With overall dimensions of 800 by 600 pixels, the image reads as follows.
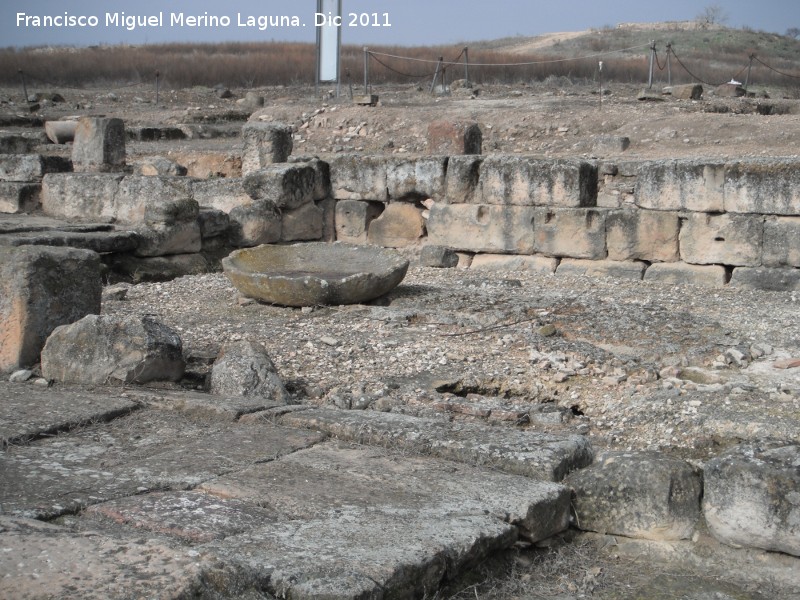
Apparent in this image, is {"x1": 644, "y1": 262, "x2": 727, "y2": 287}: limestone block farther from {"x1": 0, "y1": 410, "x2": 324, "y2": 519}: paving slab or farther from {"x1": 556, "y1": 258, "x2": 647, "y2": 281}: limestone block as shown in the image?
{"x1": 0, "y1": 410, "x2": 324, "y2": 519}: paving slab

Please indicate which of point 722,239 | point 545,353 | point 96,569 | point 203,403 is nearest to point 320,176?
point 722,239

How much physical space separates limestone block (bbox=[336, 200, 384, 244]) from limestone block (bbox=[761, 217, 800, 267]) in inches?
178

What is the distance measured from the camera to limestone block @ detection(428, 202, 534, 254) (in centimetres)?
1090

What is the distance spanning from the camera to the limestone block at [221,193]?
12328 millimetres

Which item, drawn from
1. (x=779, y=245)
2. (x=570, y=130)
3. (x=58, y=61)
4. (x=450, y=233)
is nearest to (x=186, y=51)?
(x=58, y=61)

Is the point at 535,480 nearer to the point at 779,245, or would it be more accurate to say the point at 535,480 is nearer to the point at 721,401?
the point at 721,401

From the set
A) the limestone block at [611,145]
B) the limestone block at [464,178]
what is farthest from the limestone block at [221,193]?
the limestone block at [611,145]

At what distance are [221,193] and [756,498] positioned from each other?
952cm

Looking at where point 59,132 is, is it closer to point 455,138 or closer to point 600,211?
point 455,138

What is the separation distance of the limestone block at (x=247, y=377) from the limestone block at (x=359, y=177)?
5.77 m

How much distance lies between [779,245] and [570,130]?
334 inches

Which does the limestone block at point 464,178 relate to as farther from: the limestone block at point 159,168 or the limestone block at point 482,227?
the limestone block at point 159,168

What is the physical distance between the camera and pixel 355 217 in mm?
12000

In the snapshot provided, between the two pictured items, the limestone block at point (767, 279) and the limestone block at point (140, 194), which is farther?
the limestone block at point (140, 194)
